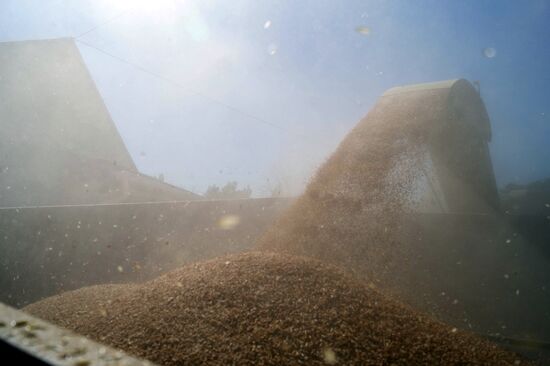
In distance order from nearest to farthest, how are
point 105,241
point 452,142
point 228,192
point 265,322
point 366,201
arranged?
point 265,322 < point 105,241 < point 366,201 < point 452,142 < point 228,192

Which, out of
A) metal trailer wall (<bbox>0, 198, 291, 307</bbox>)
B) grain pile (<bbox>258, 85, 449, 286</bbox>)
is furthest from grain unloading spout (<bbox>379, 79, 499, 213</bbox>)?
metal trailer wall (<bbox>0, 198, 291, 307</bbox>)

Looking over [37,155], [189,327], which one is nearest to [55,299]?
[189,327]

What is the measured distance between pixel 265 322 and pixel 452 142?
4977 mm

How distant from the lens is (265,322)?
137cm

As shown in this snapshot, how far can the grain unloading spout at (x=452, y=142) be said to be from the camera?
194 inches

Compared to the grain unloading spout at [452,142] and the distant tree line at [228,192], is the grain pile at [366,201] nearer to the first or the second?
the grain unloading spout at [452,142]

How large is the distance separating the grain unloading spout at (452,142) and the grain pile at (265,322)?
138 inches

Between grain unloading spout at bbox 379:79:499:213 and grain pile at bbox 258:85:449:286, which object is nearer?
grain pile at bbox 258:85:449:286

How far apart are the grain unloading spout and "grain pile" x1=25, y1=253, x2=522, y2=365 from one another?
3.51 m

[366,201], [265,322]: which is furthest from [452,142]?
[265,322]

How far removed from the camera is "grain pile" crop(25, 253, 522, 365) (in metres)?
1.22

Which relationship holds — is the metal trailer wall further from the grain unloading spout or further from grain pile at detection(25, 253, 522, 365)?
the grain unloading spout

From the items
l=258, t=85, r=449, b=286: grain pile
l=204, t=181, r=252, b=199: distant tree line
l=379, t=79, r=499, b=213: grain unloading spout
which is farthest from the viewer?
l=204, t=181, r=252, b=199: distant tree line

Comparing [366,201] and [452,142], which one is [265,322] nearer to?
[366,201]
